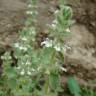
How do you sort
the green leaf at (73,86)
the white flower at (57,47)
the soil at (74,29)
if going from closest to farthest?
the white flower at (57,47) < the green leaf at (73,86) < the soil at (74,29)

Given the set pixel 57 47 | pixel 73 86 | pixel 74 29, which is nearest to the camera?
pixel 57 47

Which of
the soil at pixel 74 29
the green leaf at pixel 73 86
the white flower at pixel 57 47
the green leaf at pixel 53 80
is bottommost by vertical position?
the green leaf at pixel 73 86

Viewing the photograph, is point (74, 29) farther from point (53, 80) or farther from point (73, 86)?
point (53, 80)

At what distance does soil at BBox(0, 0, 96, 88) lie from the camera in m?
5.59

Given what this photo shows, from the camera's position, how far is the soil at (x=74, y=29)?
5586mm

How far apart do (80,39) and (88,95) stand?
34.2 inches

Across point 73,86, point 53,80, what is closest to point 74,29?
point 73,86

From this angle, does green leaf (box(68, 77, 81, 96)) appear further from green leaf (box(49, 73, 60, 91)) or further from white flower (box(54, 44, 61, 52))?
white flower (box(54, 44, 61, 52))

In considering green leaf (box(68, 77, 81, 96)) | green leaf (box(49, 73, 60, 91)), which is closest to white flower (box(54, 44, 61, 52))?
green leaf (box(49, 73, 60, 91))

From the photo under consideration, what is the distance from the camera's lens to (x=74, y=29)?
601 cm

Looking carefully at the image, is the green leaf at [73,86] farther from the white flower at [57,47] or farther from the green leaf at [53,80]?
the white flower at [57,47]

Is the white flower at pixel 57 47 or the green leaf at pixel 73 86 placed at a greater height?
the white flower at pixel 57 47

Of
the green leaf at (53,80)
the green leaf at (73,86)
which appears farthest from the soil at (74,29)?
the green leaf at (53,80)

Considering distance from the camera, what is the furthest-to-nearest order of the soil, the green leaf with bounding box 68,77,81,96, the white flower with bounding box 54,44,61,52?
the soil < the green leaf with bounding box 68,77,81,96 < the white flower with bounding box 54,44,61,52
